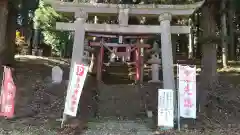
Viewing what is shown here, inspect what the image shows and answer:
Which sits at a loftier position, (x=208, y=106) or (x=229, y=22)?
(x=229, y=22)

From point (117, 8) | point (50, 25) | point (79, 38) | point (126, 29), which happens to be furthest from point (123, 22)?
point (50, 25)

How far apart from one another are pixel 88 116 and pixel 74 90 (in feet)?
6.76

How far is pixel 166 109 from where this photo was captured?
781 centimetres

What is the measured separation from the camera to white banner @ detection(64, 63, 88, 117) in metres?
7.83

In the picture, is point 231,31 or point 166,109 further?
point 231,31

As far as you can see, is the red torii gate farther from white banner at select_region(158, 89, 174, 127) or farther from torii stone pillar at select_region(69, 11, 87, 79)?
white banner at select_region(158, 89, 174, 127)

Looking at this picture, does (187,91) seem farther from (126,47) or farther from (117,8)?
(117,8)

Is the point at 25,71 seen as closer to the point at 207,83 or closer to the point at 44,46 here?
the point at 207,83

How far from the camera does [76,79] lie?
7949 millimetres

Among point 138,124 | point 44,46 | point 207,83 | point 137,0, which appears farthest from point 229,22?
point 44,46

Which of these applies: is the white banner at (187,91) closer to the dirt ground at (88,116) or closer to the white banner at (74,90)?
the dirt ground at (88,116)

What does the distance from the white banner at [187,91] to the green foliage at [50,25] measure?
11528mm

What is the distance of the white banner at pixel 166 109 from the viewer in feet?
25.4

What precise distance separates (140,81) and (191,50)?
38.3ft
